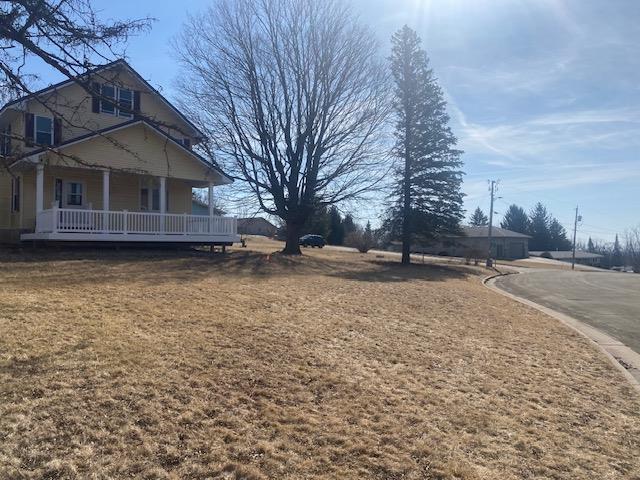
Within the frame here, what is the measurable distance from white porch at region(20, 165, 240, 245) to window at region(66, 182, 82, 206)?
0.24 meters

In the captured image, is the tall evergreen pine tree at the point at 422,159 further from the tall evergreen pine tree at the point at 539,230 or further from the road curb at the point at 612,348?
the tall evergreen pine tree at the point at 539,230

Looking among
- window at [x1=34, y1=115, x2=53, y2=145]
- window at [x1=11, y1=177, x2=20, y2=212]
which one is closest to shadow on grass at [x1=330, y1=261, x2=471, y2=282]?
window at [x1=34, y1=115, x2=53, y2=145]

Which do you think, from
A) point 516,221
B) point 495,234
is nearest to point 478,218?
point 516,221

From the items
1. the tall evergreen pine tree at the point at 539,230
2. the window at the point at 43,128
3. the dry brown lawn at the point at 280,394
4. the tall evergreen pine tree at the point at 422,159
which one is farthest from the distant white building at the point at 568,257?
the dry brown lawn at the point at 280,394

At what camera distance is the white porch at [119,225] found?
17.7m

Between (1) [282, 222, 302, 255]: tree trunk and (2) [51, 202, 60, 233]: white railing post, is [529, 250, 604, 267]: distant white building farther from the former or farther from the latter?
(2) [51, 202, 60, 233]: white railing post

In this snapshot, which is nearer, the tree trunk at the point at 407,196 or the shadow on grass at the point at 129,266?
the shadow on grass at the point at 129,266

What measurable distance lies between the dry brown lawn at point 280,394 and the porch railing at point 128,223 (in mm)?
7682

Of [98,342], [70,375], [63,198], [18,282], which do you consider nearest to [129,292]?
[18,282]

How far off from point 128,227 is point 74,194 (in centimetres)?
329

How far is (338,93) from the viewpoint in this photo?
86.2ft

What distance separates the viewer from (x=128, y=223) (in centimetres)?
1967

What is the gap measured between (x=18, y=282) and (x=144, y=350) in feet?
18.4

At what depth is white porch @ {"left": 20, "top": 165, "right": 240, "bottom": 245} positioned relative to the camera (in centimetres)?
1768
